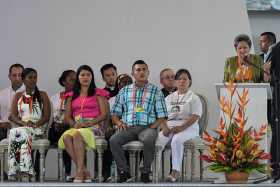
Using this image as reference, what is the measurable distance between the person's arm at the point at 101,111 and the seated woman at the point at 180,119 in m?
0.56

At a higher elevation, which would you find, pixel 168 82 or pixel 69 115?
pixel 168 82

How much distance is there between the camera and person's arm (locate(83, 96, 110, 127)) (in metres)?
8.42

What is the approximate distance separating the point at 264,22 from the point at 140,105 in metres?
4.98

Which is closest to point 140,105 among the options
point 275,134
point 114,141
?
point 114,141

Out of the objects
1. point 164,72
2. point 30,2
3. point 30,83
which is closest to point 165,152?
point 164,72

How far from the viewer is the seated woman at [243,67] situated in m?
7.71

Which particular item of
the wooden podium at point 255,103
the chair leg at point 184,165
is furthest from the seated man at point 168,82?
the wooden podium at point 255,103

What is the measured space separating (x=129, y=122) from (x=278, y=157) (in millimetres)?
→ 1519

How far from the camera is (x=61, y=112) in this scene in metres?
8.97

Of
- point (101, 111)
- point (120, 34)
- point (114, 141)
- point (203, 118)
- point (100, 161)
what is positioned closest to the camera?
point (114, 141)

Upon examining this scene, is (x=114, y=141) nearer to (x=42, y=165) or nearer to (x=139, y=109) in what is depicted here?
(x=139, y=109)

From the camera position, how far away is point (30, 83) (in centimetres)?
868

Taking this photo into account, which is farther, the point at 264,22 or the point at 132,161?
the point at 264,22

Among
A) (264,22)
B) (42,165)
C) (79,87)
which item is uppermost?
(264,22)
